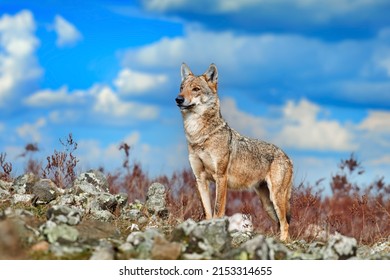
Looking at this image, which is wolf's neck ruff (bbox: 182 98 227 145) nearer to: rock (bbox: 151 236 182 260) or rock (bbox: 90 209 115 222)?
rock (bbox: 90 209 115 222)

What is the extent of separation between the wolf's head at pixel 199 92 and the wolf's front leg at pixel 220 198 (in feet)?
4.33

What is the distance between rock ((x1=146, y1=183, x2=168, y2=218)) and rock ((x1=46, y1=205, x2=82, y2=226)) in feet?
13.3

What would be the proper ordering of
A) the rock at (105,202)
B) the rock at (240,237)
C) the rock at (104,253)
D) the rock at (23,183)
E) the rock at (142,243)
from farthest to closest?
the rock at (23,183), the rock at (105,202), the rock at (240,237), the rock at (142,243), the rock at (104,253)

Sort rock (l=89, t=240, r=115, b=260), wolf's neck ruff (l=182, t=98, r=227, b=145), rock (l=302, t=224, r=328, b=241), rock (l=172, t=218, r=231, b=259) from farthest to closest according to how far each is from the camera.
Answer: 1. rock (l=302, t=224, r=328, b=241)
2. wolf's neck ruff (l=182, t=98, r=227, b=145)
3. rock (l=172, t=218, r=231, b=259)
4. rock (l=89, t=240, r=115, b=260)

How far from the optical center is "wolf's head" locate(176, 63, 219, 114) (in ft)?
38.4

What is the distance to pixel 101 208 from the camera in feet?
41.1

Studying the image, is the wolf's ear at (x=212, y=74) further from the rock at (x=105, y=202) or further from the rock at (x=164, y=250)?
the rock at (x=164, y=250)

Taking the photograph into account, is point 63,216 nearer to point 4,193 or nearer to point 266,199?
point 4,193

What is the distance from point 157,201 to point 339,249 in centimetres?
576

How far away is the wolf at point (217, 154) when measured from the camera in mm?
11859

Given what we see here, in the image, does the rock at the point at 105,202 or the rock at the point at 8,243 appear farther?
the rock at the point at 105,202

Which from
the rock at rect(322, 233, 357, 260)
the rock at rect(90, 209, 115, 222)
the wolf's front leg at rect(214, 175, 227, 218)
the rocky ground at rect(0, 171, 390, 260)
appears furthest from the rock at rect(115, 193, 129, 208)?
the rock at rect(322, 233, 357, 260)

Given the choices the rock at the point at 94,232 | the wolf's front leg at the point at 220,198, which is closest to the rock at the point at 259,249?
the rock at the point at 94,232
